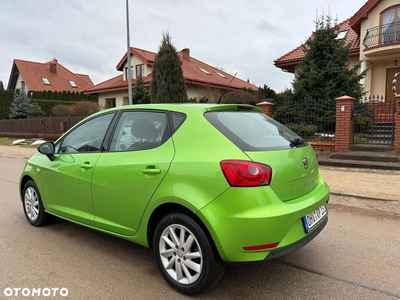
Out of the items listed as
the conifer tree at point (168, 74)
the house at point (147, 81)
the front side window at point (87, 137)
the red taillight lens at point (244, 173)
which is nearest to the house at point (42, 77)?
the house at point (147, 81)

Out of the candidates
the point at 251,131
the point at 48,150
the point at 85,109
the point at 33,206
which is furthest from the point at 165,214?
the point at 85,109

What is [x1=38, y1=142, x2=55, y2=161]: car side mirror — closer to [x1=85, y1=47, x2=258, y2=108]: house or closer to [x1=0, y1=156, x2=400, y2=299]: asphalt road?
[x1=0, y1=156, x2=400, y2=299]: asphalt road

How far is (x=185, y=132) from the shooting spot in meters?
2.89

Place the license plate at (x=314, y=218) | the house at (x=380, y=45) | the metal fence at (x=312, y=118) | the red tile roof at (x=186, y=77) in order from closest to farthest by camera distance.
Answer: the license plate at (x=314, y=218) → the metal fence at (x=312, y=118) → the house at (x=380, y=45) → the red tile roof at (x=186, y=77)

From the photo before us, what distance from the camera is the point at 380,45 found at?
53.4ft

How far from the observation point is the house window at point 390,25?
54.2ft

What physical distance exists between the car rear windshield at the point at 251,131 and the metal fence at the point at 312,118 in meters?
8.49

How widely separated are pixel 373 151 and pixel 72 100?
31.6 meters

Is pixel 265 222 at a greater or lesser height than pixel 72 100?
lesser

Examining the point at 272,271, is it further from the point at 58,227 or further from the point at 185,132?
the point at 58,227

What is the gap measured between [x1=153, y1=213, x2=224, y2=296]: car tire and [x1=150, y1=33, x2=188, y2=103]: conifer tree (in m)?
12.9

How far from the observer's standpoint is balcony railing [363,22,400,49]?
16469 millimetres

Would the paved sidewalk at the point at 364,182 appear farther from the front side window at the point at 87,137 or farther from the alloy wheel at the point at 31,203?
the alloy wheel at the point at 31,203

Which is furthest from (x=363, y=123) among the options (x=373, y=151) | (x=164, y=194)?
(x=164, y=194)
